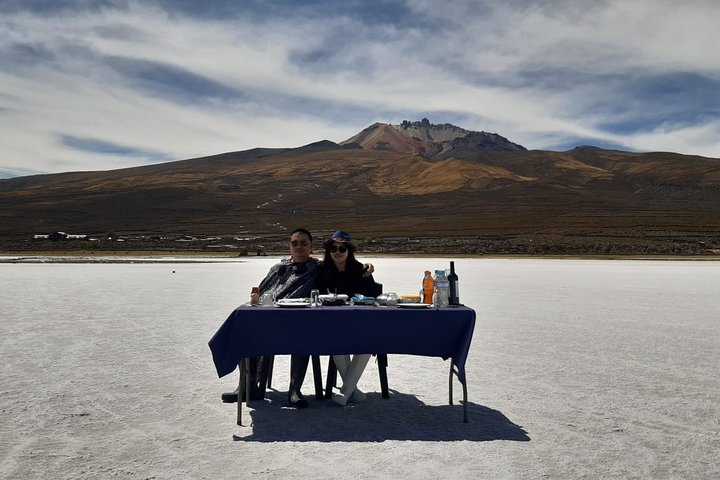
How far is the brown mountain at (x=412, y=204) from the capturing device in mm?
66062

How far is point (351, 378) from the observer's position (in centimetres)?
577

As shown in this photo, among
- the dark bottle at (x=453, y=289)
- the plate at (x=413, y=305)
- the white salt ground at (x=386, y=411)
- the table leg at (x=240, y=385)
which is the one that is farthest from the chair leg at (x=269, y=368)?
the dark bottle at (x=453, y=289)

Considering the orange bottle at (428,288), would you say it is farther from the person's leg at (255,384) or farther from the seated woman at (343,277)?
the person's leg at (255,384)

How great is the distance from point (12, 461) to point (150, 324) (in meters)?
6.64

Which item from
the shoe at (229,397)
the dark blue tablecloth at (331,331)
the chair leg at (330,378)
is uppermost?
the dark blue tablecloth at (331,331)

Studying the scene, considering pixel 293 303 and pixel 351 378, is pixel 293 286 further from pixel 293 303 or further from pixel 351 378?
pixel 351 378

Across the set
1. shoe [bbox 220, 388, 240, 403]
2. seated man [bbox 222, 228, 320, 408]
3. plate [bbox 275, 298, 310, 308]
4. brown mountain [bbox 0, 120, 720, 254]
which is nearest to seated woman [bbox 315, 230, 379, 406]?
seated man [bbox 222, 228, 320, 408]

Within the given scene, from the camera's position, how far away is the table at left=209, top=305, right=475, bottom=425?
5.05 m

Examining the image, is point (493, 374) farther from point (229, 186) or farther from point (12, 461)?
point (229, 186)

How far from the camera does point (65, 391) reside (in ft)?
20.3

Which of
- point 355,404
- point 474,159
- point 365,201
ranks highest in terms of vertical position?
point 474,159

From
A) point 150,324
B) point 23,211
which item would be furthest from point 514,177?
point 150,324

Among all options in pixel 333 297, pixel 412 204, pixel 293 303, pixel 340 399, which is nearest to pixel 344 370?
pixel 340 399

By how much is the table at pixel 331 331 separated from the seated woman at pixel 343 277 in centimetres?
76
